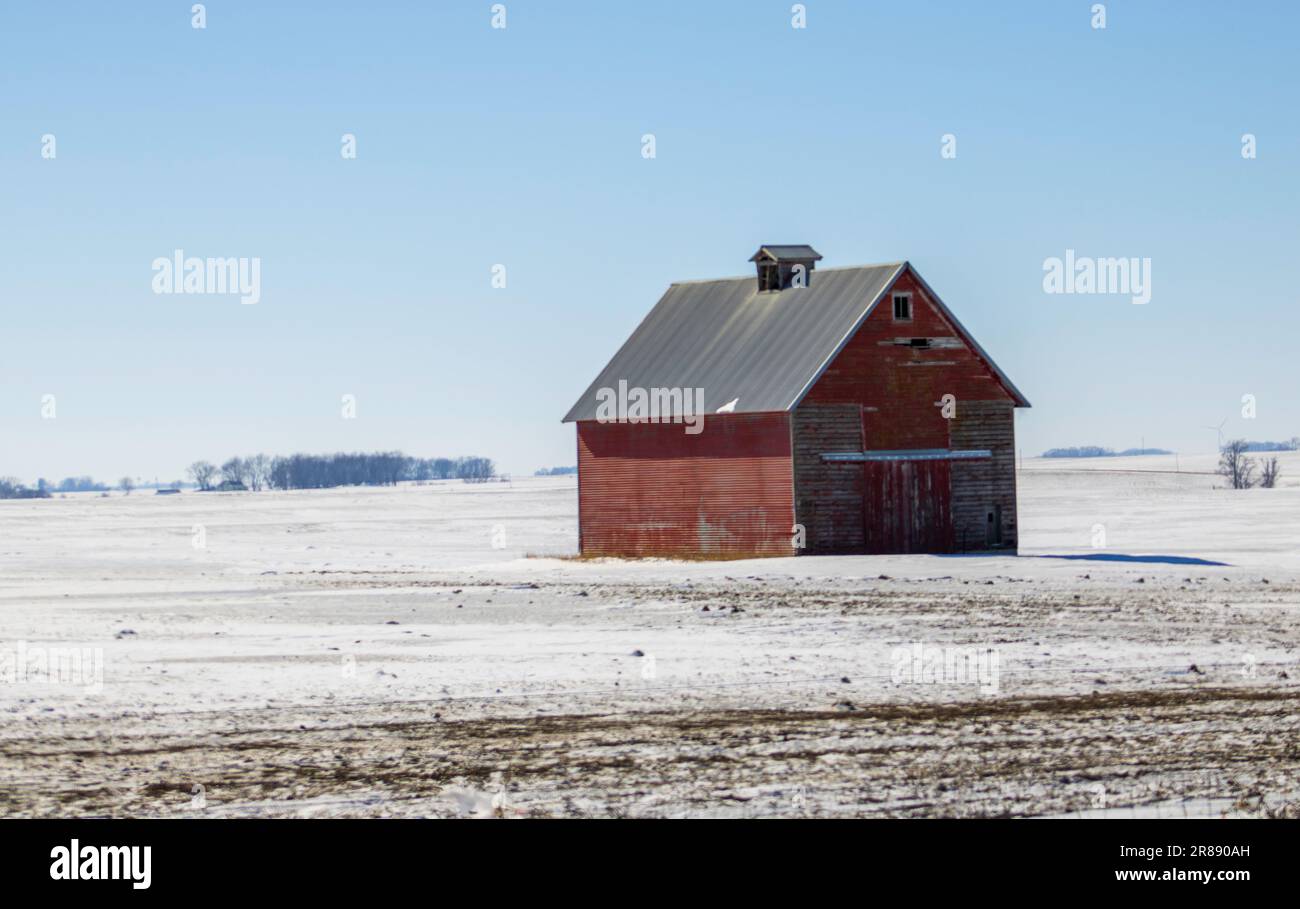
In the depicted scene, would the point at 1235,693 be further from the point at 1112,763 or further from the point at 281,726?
the point at 281,726

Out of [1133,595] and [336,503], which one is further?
[336,503]

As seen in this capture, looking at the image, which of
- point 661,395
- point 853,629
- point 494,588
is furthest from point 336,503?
point 853,629

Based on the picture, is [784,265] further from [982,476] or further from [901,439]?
[982,476]

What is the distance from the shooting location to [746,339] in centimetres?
4384

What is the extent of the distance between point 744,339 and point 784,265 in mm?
2622

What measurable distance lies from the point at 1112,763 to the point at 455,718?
20.3 feet

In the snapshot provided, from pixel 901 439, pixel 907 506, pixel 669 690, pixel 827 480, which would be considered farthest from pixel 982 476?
pixel 669 690

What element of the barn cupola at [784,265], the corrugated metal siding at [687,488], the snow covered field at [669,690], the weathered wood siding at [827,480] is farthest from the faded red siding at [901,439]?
the barn cupola at [784,265]

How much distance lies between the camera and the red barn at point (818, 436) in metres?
40.1

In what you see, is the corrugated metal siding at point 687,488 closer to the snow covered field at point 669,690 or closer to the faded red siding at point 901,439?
the faded red siding at point 901,439

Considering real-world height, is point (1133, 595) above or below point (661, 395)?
below

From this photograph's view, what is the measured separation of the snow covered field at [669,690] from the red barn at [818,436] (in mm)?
2490

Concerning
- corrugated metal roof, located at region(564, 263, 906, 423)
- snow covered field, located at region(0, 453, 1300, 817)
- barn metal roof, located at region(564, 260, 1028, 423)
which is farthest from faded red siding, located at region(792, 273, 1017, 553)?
snow covered field, located at region(0, 453, 1300, 817)

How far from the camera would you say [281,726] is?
15516mm
